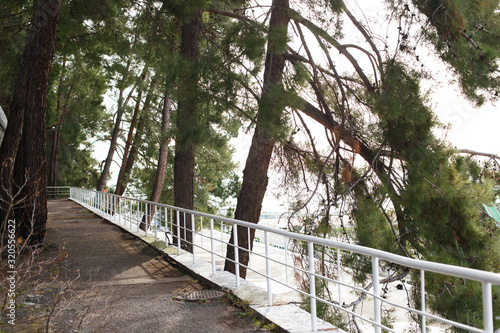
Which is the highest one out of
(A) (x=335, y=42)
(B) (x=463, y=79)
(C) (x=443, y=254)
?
(A) (x=335, y=42)

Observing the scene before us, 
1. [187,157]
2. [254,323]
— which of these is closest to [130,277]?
[254,323]

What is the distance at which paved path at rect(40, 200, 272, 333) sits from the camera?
4.46m

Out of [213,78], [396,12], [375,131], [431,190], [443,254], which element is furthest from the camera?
[213,78]

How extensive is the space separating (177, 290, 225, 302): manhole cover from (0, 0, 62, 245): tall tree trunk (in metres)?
4.79

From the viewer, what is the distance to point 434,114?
271 inches

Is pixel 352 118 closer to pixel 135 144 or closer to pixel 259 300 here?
pixel 259 300

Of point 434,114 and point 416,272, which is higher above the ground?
point 434,114

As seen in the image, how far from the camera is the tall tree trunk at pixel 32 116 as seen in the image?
30.2 feet

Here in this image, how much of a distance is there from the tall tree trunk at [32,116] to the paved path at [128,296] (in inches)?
36.7

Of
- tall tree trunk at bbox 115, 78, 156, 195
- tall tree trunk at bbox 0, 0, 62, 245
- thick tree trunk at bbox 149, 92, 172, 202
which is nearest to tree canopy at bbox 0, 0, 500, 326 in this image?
tall tree trunk at bbox 0, 0, 62, 245

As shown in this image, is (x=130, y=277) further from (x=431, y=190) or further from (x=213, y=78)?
(x=431, y=190)

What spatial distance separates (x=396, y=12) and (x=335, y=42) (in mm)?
1467

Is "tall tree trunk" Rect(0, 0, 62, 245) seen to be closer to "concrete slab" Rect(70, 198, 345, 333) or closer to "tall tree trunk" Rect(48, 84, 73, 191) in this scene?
"concrete slab" Rect(70, 198, 345, 333)

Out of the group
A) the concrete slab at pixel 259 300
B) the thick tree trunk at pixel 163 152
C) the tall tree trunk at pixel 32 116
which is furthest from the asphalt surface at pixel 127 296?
the thick tree trunk at pixel 163 152
